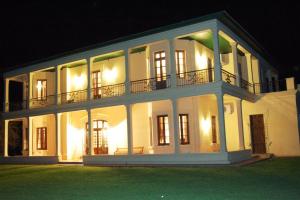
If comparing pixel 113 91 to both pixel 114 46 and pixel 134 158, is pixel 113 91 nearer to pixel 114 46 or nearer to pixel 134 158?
pixel 114 46

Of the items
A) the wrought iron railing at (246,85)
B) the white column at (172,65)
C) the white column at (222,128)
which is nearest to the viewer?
the white column at (222,128)

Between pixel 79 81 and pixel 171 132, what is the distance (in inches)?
311

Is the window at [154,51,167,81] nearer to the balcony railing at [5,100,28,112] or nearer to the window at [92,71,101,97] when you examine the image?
the window at [92,71,101,97]

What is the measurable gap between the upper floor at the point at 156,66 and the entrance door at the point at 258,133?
1721 mm

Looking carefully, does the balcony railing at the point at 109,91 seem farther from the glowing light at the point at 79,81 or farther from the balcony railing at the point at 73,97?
the glowing light at the point at 79,81

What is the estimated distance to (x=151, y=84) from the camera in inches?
687

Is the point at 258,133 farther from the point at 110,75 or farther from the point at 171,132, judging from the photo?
the point at 110,75

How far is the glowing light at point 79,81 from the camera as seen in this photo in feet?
71.3

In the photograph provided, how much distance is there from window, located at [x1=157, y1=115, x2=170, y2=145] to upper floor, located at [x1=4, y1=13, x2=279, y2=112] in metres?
1.66

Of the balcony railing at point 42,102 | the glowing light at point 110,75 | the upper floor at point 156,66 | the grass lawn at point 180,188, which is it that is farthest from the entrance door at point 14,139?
the grass lawn at point 180,188

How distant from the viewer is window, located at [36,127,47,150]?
22.8 m

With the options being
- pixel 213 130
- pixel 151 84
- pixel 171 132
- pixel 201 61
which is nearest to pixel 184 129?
pixel 171 132

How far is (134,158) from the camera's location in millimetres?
16578

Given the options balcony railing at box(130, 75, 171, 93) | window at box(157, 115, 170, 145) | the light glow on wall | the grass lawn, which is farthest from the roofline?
the grass lawn
